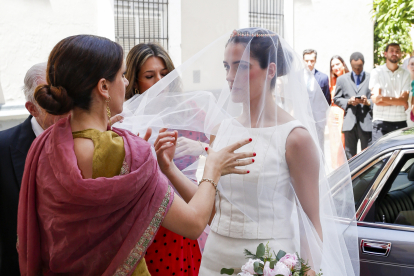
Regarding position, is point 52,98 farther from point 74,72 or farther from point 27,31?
point 27,31

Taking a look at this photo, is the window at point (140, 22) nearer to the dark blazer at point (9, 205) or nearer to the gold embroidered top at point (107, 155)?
the dark blazer at point (9, 205)

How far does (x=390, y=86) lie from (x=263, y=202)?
5.83 metres

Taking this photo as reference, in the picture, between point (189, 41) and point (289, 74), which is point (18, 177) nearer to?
point (289, 74)

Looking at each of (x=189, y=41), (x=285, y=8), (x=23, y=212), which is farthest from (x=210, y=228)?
(x=285, y=8)

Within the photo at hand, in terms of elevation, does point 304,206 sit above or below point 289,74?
below

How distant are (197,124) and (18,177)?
34.5 inches

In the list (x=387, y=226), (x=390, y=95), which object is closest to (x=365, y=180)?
(x=387, y=226)

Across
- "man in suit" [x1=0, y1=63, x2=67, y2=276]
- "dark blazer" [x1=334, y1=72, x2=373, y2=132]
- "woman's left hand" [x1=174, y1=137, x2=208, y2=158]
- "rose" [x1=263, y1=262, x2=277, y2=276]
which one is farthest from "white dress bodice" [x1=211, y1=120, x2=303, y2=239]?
"dark blazer" [x1=334, y1=72, x2=373, y2=132]

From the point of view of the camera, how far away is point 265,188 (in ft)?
6.85

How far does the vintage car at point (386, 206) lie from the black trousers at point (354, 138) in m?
4.12

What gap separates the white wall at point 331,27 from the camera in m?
12.2

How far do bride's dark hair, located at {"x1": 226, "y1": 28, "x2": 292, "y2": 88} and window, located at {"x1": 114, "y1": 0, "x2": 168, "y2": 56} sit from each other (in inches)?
329

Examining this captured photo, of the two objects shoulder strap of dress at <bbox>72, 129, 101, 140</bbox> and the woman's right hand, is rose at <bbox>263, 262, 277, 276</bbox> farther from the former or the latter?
shoulder strap of dress at <bbox>72, 129, 101, 140</bbox>

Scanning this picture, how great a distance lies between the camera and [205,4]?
10.4 meters
